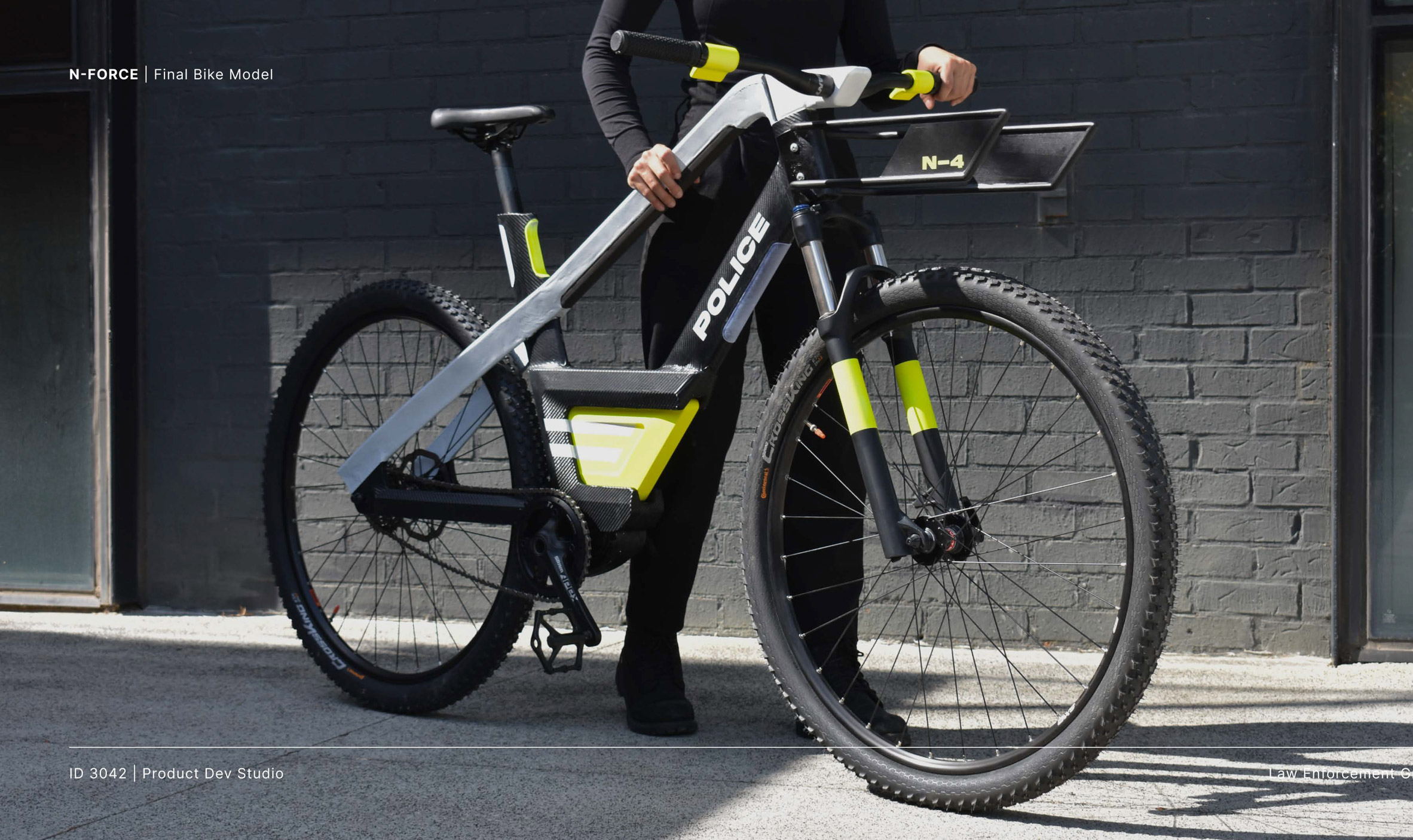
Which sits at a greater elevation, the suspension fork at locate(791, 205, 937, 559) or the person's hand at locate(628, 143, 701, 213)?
the person's hand at locate(628, 143, 701, 213)

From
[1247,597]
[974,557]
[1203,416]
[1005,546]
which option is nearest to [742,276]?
[974,557]

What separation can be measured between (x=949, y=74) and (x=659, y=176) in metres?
0.63

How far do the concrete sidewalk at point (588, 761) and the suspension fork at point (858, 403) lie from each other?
1.66 ft

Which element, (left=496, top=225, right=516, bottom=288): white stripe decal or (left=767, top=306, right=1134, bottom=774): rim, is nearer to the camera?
(left=496, top=225, right=516, bottom=288): white stripe decal

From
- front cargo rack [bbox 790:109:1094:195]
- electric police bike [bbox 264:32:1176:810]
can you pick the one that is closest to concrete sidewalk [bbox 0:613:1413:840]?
electric police bike [bbox 264:32:1176:810]

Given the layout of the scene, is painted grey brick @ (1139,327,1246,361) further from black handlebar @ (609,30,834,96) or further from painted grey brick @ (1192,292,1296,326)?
black handlebar @ (609,30,834,96)

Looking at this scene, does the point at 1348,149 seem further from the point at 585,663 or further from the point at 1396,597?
the point at 585,663

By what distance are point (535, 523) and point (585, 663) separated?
0.88 metres

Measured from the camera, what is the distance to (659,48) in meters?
2.40

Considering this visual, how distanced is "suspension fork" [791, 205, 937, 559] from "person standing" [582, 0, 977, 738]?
1.27ft

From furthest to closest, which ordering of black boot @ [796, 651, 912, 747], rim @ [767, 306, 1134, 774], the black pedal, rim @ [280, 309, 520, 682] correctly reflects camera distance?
1. rim @ [280, 309, 520, 682]
2. rim @ [767, 306, 1134, 774]
3. the black pedal
4. black boot @ [796, 651, 912, 747]

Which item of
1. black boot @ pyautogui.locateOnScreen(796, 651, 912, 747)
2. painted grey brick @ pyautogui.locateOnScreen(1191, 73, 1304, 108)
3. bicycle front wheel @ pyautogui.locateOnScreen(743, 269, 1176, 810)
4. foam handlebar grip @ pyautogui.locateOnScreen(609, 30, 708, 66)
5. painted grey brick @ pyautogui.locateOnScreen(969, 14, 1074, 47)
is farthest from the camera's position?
painted grey brick @ pyautogui.locateOnScreen(969, 14, 1074, 47)

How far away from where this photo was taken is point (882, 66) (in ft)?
10.3

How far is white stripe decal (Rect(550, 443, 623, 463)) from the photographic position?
292cm
